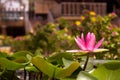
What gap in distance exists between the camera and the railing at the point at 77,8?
1452 cm

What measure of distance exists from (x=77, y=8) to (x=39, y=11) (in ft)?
8.51

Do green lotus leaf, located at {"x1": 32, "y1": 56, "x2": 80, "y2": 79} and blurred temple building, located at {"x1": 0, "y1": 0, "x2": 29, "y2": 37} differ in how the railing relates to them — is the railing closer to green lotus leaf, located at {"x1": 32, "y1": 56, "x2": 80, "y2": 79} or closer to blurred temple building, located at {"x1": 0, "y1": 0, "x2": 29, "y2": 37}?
blurred temple building, located at {"x1": 0, "y1": 0, "x2": 29, "y2": 37}

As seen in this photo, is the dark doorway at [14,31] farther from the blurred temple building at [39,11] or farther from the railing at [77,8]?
the railing at [77,8]

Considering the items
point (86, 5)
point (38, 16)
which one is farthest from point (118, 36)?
point (38, 16)

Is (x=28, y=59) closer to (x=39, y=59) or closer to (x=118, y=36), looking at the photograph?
(x=39, y=59)

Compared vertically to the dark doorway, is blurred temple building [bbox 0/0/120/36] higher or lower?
higher

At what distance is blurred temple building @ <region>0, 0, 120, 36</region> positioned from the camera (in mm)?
14625

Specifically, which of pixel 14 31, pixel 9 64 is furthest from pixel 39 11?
pixel 9 64

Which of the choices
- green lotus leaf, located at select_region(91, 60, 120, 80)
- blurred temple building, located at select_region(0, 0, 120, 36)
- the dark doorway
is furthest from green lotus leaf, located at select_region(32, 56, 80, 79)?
the dark doorway

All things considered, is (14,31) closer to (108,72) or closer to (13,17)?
(13,17)

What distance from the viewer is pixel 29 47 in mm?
6457

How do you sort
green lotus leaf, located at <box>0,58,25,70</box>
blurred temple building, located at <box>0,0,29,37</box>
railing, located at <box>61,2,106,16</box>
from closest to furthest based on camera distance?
green lotus leaf, located at <box>0,58,25,70</box>, railing, located at <box>61,2,106,16</box>, blurred temple building, located at <box>0,0,29,37</box>

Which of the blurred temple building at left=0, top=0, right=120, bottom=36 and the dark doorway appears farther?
the dark doorway

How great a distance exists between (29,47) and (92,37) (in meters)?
5.60
